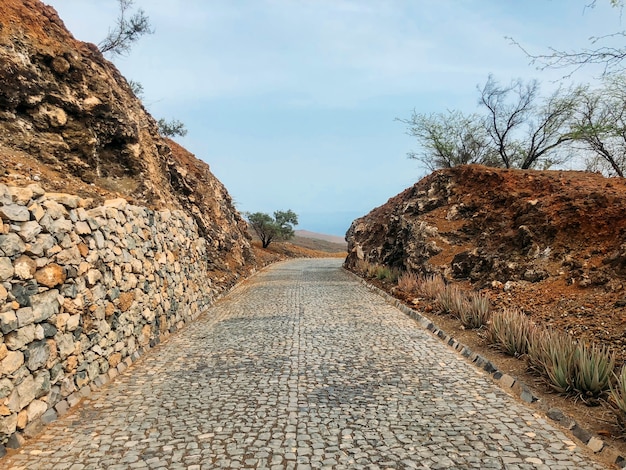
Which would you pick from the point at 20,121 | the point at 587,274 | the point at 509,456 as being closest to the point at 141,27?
the point at 20,121

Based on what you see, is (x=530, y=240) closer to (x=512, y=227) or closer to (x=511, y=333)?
(x=512, y=227)

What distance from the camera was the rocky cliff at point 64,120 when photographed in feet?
31.8

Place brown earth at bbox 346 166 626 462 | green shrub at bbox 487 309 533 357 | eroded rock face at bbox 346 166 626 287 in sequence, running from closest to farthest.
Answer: green shrub at bbox 487 309 533 357
brown earth at bbox 346 166 626 462
eroded rock face at bbox 346 166 626 287

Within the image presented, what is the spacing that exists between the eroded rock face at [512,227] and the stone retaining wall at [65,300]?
32.3ft

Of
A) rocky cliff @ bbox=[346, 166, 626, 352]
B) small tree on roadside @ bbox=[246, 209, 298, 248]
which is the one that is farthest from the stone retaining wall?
small tree on roadside @ bbox=[246, 209, 298, 248]

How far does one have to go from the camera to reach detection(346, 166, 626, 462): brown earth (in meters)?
7.59

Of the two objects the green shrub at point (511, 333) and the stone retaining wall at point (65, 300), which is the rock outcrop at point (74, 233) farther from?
the green shrub at point (511, 333)

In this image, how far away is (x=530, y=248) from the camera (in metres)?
12.2

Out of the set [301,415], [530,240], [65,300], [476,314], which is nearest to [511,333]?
[476,314]

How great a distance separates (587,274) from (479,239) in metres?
4.77

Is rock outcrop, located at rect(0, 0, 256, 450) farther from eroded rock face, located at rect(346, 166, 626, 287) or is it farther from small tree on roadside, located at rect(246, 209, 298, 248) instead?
small tree on roadside, located at rect(246, 209, 298, 248)

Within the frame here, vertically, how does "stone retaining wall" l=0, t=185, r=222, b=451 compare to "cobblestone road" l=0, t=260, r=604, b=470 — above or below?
above

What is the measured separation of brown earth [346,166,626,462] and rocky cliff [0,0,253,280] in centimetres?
928

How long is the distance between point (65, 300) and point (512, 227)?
42.6 ft
